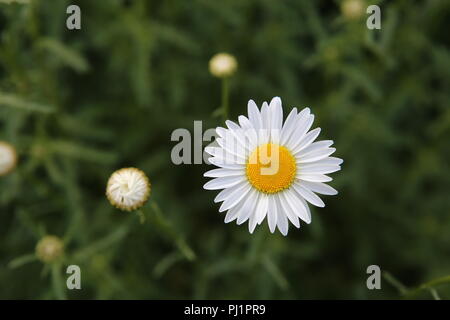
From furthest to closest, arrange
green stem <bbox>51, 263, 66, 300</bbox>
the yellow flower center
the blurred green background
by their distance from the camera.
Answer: the blurred green background → green stem <bbox>51, 263, 66, 300</bbox> → the yellow flower center

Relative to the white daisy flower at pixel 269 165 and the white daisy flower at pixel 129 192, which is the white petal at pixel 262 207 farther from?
the white daisy flower at pixel 129 192

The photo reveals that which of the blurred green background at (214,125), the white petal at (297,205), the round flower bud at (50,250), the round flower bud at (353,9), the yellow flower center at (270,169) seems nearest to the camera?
the white petal at (297,205)

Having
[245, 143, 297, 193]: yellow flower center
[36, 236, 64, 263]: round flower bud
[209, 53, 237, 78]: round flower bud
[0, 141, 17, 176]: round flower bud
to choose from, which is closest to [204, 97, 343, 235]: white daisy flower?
[245, 143, 297, 193]: yellow flower center

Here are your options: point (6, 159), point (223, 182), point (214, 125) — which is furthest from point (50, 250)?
point (214, 125)

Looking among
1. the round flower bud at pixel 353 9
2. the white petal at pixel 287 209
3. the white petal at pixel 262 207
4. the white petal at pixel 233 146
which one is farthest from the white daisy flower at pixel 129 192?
the round flower bud at pixel 353 9

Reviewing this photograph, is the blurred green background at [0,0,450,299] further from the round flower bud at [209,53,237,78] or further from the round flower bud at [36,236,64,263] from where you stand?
the round flower bud at [209,53,237,78]

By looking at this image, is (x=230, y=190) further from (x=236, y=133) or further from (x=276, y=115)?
(x=276, y=115)
